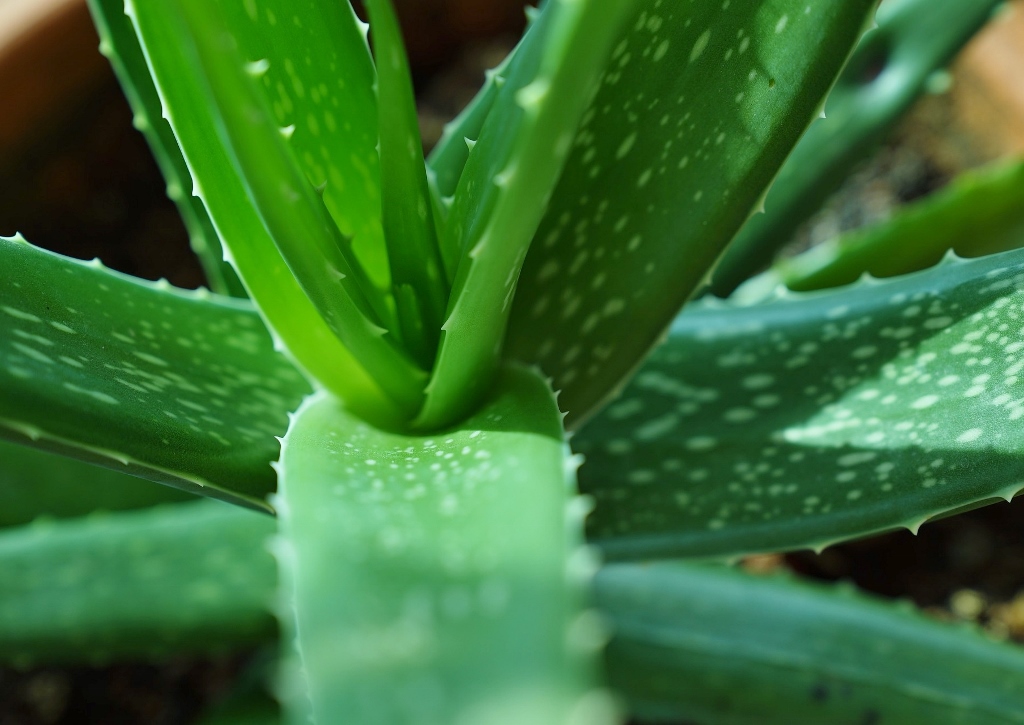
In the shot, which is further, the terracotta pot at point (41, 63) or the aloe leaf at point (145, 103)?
the terracotta pot at point (41, 63)

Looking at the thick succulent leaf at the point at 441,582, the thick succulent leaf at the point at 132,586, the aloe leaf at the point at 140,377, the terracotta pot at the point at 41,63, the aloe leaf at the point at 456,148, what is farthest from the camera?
the terracotta pot at the point at 41,63

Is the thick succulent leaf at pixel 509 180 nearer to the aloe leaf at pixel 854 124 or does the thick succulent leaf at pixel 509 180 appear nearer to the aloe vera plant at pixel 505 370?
the aloe vera plant at pixel 505 370

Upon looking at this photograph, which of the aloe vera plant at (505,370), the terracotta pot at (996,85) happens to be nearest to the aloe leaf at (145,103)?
the aloe vera plant at (505,370)

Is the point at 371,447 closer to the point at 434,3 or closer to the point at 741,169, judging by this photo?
the point at 741,169

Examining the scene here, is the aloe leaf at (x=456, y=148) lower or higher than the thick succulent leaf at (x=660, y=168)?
higher

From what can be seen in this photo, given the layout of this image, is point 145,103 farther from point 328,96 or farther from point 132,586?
point 132,586

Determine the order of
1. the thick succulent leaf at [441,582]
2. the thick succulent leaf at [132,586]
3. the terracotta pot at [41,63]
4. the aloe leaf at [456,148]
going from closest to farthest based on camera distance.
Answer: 1. the thick succulent leaf at [441,582]
2. the aloe leaf at [456,148]
3. the thick succulent leaf at [132,586]
4. the terracotta pot at [41,63]

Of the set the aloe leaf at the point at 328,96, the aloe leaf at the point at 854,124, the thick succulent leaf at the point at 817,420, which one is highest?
the aloe leaf at the point at 854,124

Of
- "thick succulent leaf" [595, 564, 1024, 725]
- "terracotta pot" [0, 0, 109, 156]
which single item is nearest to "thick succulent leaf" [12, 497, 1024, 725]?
"thick succulent leaf" [595, 564, 1024, 725]
